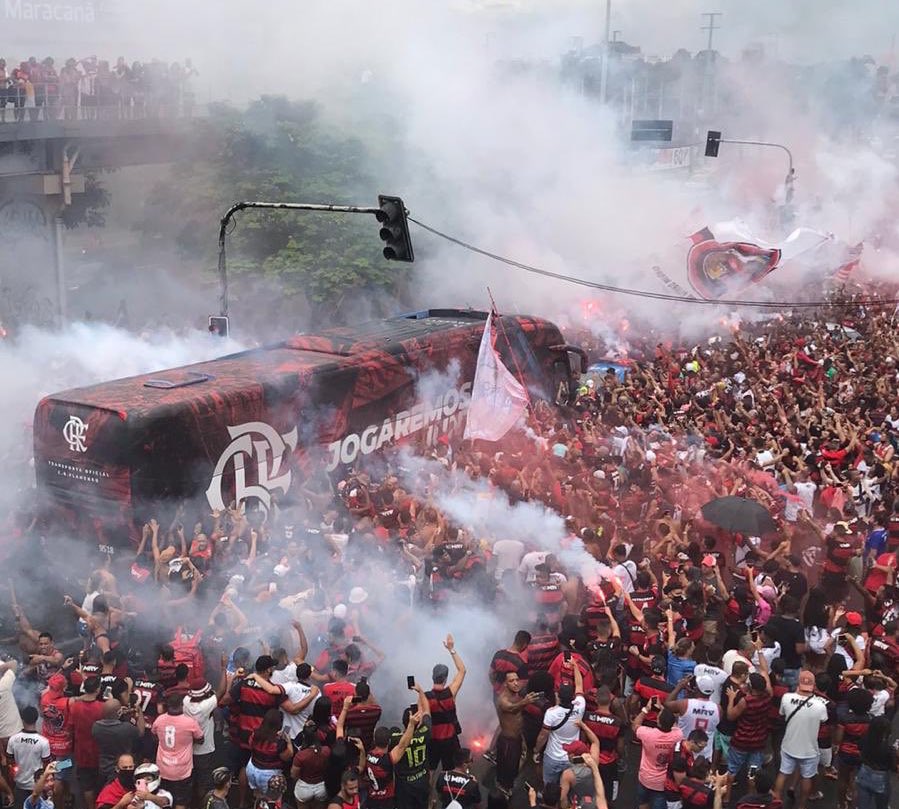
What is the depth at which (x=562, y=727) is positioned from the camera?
774 cm

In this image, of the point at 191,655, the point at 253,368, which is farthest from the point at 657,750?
the point at 253,368

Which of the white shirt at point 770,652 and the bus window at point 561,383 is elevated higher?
the white shirt at point 770,652

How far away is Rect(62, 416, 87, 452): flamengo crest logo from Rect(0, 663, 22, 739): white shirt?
3.72 meters

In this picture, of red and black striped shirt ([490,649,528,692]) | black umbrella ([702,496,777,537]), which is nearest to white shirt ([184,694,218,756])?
red and black striped shirt ([490,649,528,692])

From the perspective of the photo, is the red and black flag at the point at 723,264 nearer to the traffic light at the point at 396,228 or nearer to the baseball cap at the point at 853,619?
the traffic light at the point at 396,228

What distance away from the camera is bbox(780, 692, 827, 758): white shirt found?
7863 millimetres

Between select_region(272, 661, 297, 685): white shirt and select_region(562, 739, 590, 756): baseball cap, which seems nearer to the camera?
select_region(562, 739, 590, 756): baseball cap

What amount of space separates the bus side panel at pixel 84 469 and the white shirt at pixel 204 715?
12.8 ft

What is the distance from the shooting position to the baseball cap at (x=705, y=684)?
8.13 m

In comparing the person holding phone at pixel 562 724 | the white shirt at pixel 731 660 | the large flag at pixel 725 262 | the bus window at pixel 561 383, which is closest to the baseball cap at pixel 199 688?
the person holding phone at pixel 562 724

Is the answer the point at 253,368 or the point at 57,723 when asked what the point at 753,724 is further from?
the point at 253,368

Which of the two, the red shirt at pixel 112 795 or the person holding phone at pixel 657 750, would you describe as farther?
the person holding phone at pixel 657 750

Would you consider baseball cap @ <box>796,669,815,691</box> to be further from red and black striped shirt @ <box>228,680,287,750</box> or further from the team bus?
the team bus

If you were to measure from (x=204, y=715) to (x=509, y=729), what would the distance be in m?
2.16
